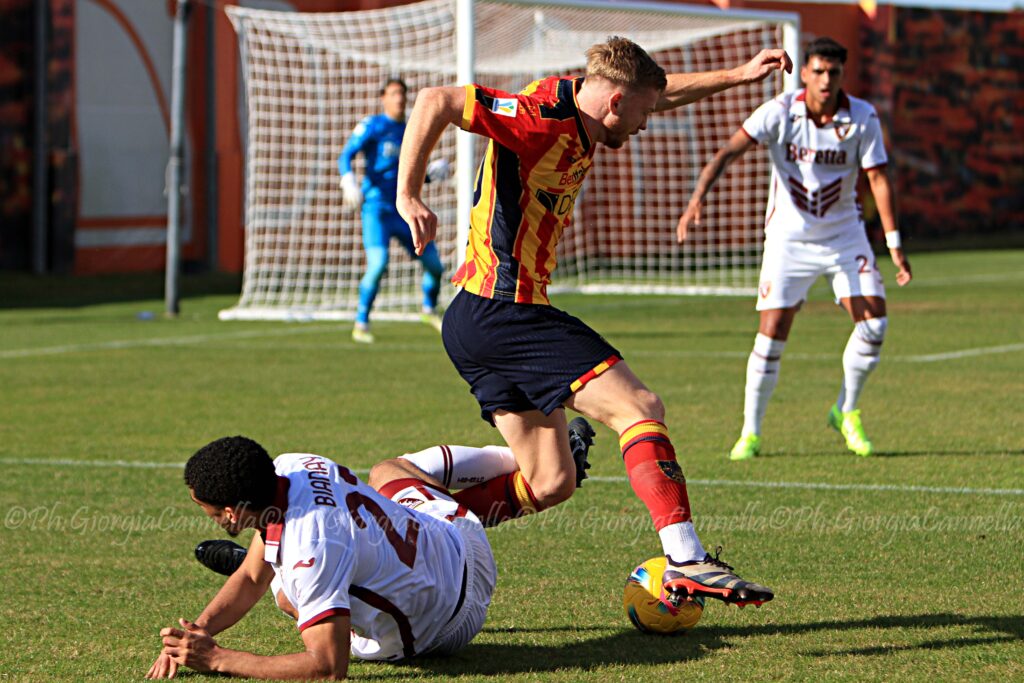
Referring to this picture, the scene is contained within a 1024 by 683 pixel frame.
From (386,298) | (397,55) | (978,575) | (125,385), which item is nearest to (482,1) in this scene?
(397,55)

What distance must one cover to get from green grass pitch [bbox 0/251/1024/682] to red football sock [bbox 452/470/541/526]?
0.29m

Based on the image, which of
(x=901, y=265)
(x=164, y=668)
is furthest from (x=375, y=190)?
(x=164, y=668)

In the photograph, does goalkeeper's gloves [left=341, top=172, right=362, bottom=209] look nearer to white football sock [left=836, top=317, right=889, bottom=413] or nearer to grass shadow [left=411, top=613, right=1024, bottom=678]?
white football sock [left=836, top=317, right=889, bottom=413]

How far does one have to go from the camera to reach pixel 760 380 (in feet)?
29.9

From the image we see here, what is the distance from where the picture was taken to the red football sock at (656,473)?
17.0 ft

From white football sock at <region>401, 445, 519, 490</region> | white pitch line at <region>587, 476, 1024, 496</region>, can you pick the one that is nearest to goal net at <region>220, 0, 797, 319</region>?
white pitch line at <region>587, 476, 1024, 496</region>

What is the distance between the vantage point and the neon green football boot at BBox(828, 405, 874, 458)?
9084 mm

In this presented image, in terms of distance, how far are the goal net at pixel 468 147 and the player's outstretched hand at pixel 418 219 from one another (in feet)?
39.0

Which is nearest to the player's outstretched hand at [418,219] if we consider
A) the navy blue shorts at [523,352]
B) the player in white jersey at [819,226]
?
the navy blue shorts at [523,352]

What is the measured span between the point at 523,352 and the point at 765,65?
1.44 meters

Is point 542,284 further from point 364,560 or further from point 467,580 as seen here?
point 364,560

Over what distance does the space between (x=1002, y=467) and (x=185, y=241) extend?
781 inches

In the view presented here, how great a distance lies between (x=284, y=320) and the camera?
18.3 meters

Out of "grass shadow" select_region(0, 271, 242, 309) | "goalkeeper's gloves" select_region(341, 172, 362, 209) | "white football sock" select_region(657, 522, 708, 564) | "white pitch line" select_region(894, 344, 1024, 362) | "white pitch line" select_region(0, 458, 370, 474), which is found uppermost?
"goalkeeper's gloves" select_region(341, 172, 362, 209)
